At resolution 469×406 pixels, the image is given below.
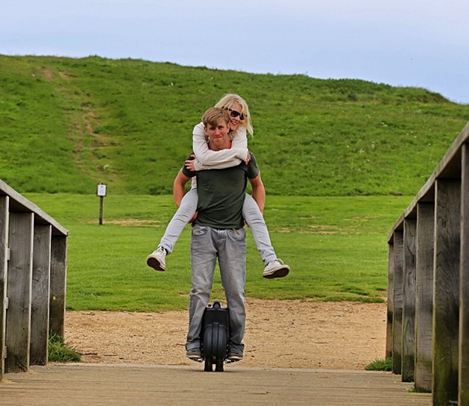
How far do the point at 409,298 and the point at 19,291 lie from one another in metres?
2.54

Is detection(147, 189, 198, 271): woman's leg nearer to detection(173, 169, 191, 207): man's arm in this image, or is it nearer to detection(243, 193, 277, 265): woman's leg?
detection(173, 169, 191, 207): man's arm

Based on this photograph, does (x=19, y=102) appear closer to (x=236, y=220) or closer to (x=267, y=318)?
(x=267, y=318)

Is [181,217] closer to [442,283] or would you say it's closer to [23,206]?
[23,206]

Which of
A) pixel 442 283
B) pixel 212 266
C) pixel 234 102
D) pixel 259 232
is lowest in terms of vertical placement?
pixel 442 283

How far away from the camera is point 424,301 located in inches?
227

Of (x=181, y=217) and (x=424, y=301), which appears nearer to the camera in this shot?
(x=424, y=301)

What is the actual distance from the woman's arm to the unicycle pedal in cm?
98

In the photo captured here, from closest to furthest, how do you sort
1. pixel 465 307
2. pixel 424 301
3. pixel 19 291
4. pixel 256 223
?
1. pixel 465 307
2. pixel 424 301
3. pixel 19 291
4. pixel 256 223

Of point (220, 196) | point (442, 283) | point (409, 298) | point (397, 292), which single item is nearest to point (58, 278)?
point (220, 196)

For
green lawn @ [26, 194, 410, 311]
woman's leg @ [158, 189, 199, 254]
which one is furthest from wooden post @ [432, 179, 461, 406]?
green lawn @ [26, 194, 410, 311]

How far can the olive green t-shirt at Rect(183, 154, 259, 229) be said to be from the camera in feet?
23.3

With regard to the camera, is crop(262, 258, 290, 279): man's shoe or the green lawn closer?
crop(262, 258, 290, 279): man's shoe

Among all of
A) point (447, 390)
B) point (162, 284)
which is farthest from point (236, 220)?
point (162, 284)

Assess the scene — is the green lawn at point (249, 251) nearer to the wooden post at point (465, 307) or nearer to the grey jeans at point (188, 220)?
the grey jeans at point (188, 220)
